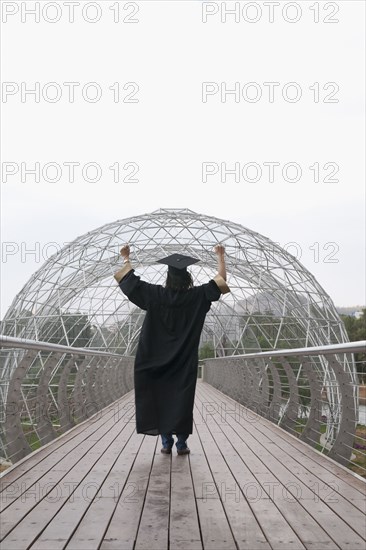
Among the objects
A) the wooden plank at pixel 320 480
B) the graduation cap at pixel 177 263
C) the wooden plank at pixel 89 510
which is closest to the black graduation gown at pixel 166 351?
the graduation cap at pixel 177 263

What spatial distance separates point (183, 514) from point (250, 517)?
360 millimetres

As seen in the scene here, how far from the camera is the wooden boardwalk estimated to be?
321 centimetres

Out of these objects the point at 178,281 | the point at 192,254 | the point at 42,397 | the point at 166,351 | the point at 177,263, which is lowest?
the point at 42,397

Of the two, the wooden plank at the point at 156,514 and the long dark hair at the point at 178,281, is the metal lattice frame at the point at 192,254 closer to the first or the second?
the long dark hair at the point at 178,281

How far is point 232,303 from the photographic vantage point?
38.6 metres

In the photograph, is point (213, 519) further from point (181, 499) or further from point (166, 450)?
point (166, 450)

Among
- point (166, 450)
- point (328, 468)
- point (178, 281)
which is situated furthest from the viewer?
point (166, 450)

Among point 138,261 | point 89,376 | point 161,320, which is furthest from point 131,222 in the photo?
point 161,320

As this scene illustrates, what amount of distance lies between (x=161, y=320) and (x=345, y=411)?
5.70 ft

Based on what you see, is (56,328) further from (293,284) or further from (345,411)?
(345,411)

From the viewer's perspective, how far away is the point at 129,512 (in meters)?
3.69

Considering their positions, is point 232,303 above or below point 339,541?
above

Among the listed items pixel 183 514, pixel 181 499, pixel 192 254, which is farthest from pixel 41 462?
pixel 192 254

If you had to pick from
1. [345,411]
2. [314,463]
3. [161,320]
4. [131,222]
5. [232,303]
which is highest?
[131,222]
